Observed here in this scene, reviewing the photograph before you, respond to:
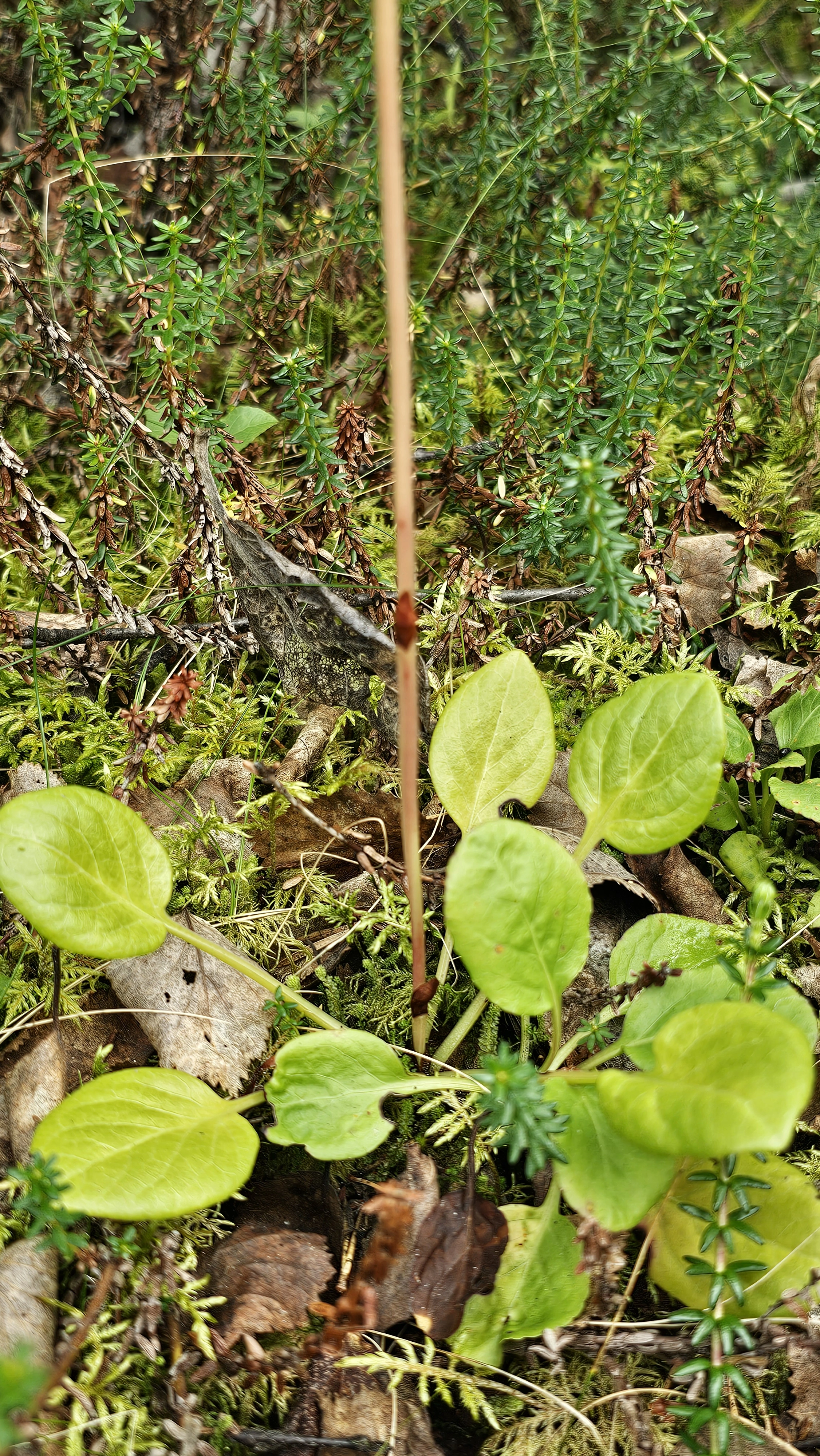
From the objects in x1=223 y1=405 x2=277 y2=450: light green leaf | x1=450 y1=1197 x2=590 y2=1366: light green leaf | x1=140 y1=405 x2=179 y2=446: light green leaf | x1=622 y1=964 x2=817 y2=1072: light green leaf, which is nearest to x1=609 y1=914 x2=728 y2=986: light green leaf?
x1=622 y1=964 x2=817 y2=1072: light green leaf

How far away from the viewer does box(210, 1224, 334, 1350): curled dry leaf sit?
1461mm

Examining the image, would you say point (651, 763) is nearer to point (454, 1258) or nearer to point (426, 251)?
point (454, 1258)

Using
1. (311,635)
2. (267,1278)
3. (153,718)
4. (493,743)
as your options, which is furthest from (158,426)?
(267,1278)

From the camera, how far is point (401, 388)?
49.4 inches

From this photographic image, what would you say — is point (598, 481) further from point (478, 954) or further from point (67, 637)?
point (67, 637)

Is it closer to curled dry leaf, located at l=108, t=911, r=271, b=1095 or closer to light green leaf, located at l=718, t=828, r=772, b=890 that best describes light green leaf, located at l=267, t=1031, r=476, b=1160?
curled dry leaf, located at l=108, t=911, r=271, b=1095

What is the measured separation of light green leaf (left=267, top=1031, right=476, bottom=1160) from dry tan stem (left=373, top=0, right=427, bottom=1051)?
0.76ft

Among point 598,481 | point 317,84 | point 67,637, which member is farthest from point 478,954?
point 317,84

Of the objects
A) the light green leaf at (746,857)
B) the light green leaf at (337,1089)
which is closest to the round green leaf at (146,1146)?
the light green leaf at (337,1089)

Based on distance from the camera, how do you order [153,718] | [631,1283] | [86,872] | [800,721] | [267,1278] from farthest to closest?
[800,721] < [153,718] < [86,872] < [267,1278] < [631,1283]

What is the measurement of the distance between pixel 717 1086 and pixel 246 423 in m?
1.95

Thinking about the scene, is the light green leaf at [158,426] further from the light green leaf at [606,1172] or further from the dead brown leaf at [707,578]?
the light green leaf at [606,1172]

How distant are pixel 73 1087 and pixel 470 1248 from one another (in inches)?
29.8

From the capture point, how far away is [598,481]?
1.66m
